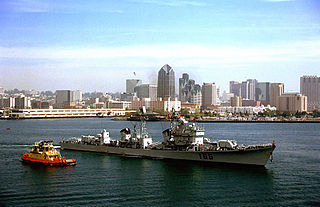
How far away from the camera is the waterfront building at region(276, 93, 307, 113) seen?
17125cm

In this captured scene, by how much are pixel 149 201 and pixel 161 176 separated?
619cm

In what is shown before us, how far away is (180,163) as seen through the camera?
105ft

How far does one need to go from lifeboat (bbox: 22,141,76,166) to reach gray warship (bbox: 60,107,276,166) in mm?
6830

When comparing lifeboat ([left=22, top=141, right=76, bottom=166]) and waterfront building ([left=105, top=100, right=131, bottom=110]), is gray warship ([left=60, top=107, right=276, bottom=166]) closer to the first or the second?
lifeboat ([left=22, top=141, right=76, bottom=166])

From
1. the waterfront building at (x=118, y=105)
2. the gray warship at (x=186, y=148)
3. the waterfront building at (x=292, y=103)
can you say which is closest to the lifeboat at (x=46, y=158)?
the gray warship at (x=186, y=148)

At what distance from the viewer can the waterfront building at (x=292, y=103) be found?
171250 millimetres

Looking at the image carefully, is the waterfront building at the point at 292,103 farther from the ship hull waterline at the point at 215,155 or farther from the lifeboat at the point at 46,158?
the lifeboat at the point at 46,158

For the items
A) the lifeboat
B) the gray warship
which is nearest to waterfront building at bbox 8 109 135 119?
the gray warship

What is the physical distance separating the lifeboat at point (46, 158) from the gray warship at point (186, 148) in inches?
269

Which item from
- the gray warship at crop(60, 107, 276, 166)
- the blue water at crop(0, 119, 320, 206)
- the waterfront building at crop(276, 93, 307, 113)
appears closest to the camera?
the blue water at crop(0, 119, 320, 206)

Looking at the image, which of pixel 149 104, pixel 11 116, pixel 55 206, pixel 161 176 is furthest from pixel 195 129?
pixel 149 104

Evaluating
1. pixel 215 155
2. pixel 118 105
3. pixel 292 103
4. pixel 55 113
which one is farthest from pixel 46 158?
pixel 292 103

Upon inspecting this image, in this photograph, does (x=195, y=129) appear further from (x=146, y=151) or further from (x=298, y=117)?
(x=298, y=117)

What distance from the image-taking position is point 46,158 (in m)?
30.8
